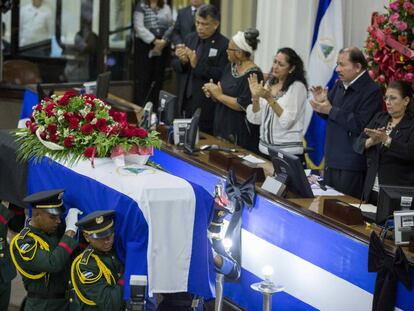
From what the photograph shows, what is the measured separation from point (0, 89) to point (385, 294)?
6.68 m

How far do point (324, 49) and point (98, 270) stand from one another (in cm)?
484

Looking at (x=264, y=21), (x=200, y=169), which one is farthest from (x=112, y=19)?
(x=200, y=169)

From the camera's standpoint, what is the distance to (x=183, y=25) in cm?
932

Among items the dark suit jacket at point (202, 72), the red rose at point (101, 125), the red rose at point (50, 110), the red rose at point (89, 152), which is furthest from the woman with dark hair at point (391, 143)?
the dark suit jacket at point (202, 72)

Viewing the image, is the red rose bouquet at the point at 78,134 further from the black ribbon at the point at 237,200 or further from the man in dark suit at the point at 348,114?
the man in dark suit at the point at 348,114

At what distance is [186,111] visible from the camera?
855cm

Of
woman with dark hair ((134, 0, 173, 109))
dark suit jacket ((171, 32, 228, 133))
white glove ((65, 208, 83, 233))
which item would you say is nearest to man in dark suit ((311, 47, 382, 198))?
dark suit jacket ((171, 32, 228, 133))

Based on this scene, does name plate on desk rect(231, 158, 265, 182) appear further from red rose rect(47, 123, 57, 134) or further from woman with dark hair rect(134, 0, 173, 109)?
woman with dark hair rect(134, 0, 173, 109)

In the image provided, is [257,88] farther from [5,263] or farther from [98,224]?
[98,224]

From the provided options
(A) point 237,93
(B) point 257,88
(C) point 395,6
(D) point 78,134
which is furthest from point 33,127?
(C) point 395,6

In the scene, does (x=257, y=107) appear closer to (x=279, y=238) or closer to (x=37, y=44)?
(x=279, y=238)

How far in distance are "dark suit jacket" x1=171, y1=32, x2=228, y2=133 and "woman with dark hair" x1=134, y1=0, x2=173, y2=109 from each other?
1.54 meters

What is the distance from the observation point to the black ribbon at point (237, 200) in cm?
575

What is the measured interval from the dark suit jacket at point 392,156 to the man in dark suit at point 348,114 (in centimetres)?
21
